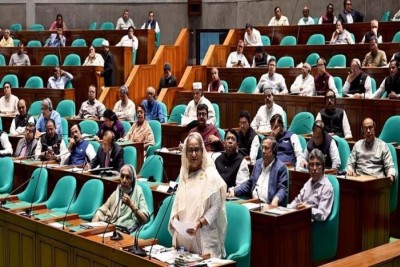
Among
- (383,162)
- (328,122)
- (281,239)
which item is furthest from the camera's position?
(328,122)

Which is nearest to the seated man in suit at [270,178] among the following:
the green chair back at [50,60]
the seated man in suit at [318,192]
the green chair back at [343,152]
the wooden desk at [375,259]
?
the seated man in suit at [318,192]

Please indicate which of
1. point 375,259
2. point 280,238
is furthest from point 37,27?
point 375,259

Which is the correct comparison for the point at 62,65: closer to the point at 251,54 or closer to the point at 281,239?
the point at 251,54

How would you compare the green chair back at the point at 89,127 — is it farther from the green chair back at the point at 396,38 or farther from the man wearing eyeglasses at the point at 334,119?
the green chair back at the point at 396,38

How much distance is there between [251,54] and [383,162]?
16.6ft

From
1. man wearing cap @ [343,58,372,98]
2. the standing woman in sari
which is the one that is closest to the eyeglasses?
the standing woman in sari

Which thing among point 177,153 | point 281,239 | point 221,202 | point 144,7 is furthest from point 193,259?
point 144,7

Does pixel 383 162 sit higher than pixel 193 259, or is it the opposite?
pixel 383 162

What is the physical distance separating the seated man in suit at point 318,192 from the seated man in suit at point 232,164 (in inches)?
22.0

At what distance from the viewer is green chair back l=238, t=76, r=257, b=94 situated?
9266mm

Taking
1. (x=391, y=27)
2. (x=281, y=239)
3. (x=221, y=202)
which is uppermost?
(x=391, y=27)

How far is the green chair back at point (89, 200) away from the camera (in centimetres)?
510

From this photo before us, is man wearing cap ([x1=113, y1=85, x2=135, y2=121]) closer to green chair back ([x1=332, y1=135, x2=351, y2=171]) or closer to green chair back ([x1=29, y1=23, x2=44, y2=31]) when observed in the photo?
green chair back ([x1=332, y1=135, x2=351, y2=171])

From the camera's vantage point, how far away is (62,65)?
1075 centimetres
